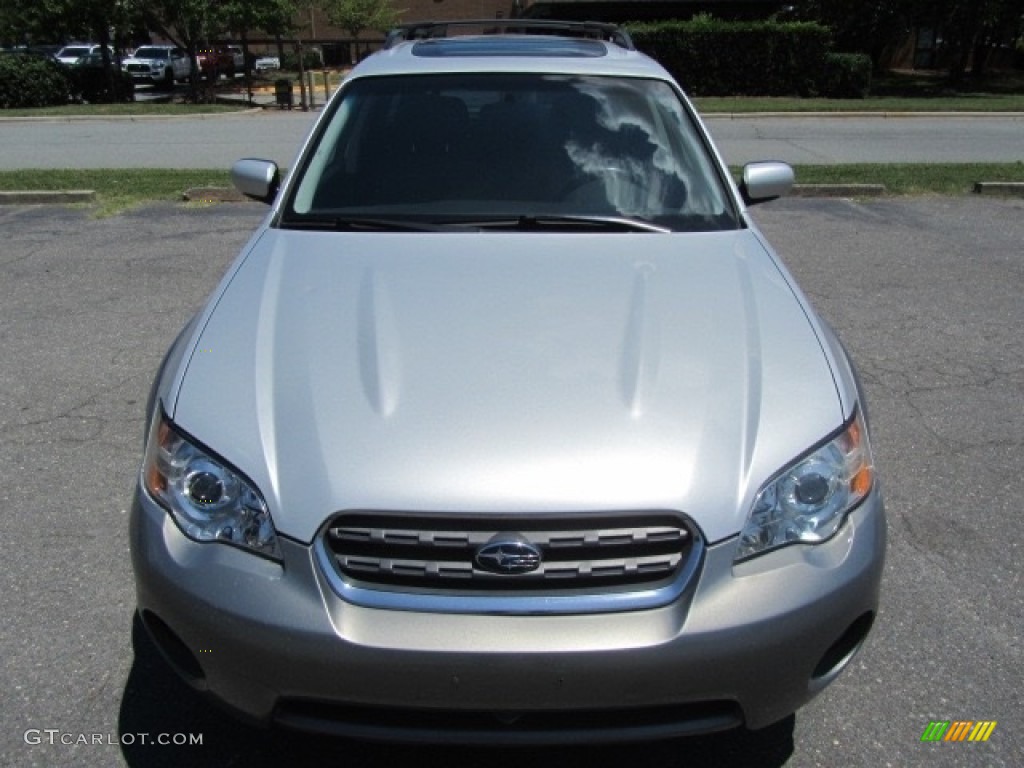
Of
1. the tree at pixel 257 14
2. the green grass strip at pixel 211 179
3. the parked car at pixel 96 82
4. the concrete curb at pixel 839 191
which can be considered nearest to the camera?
the green grass strip at pixel 211 179

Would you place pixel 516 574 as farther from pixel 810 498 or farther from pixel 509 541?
pixel 810 498

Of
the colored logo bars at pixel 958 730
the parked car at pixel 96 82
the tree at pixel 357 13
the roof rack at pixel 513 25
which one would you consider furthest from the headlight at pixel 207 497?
the tree at pixel 357 13

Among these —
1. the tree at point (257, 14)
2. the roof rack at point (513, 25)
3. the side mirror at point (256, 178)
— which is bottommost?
the side mirror at point (256, 178)

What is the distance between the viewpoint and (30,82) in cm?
2478

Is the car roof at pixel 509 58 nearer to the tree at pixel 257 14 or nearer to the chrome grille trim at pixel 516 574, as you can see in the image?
the chrome grille trim at pixel 516 574

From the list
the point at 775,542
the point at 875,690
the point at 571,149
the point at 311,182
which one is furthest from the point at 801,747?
the point at 311,182

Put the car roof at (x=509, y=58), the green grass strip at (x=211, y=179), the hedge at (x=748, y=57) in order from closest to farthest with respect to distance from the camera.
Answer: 1. the car roof at (x=509, y=58)
2. the green grass strip at (x=211, y=179)
3. the hedge at (x=748, y=57)

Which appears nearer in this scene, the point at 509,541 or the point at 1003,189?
the point at 509,541

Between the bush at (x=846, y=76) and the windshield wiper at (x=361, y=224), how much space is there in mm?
23647

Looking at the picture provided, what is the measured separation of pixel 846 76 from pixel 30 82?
70.4 feet

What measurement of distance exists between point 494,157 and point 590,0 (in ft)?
103

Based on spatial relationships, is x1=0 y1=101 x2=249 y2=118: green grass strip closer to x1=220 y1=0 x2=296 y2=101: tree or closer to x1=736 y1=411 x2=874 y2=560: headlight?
x1=220 y1=0 x2=296 y2=101: tree

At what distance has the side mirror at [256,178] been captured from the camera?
3947 mm

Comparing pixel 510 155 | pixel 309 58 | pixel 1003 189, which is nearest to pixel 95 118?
pixel 1003 189
